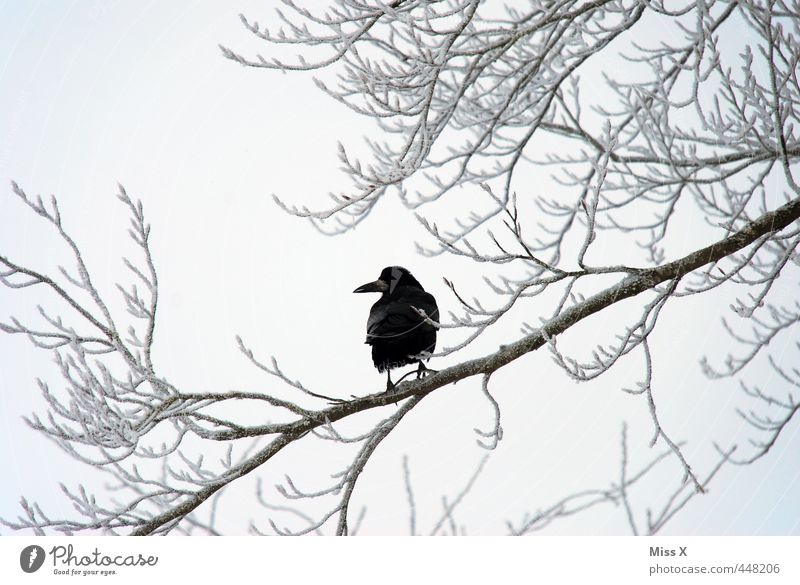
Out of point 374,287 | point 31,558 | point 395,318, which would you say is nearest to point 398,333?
point 395,318

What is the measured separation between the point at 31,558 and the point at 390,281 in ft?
8.57

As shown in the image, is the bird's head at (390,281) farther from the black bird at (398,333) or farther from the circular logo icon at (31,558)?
the circular logo icon at (31,558)

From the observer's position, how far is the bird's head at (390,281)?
530cm

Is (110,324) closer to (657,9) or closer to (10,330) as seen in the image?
(10,330)

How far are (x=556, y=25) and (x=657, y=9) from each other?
1.91ft

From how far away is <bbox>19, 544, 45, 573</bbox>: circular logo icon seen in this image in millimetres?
4035

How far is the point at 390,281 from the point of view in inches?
210

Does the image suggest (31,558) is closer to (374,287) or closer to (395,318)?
(395,318)

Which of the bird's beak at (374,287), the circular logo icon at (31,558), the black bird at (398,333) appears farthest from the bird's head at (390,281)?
the circular logo icon at (31,558)

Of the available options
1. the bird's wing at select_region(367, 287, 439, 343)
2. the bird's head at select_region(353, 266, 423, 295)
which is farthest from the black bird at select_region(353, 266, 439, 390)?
the bird's head at select_region(353, 266, 423, 295)

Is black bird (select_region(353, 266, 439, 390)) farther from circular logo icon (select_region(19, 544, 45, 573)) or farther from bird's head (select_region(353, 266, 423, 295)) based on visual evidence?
circular logo icon (select_region(19, 544, 45, 573))

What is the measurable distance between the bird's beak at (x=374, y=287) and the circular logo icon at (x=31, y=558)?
2375mm

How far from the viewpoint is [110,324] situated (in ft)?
12.7

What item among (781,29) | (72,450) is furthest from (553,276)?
(72,450)
